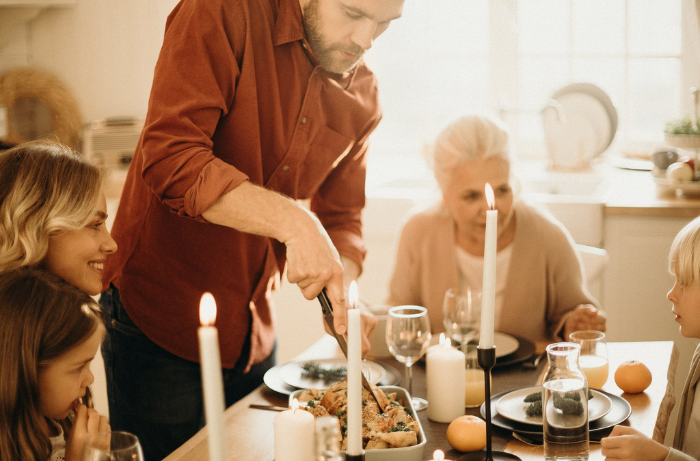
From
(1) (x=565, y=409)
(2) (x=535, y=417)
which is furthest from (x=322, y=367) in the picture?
(1) (x=565, y=409)

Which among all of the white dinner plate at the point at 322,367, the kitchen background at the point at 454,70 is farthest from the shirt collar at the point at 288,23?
the kitchen background at the point at 454,70

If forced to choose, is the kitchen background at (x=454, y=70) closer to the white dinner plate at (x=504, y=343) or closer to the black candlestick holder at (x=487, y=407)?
the white dinner plate at (x=504, y=343)

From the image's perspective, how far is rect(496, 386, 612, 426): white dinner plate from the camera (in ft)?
4.14

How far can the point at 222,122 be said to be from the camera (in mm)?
1471

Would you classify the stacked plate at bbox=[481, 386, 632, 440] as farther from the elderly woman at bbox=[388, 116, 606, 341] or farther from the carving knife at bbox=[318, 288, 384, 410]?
the elderly woman at bbox=[388, 116, 606, 341]

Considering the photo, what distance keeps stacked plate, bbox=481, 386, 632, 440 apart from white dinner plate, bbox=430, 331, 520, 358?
0.71ft

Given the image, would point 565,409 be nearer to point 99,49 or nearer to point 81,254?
point 81,254

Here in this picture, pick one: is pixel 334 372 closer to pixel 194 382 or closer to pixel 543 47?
pixel 194 382

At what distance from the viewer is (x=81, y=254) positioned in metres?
1.40

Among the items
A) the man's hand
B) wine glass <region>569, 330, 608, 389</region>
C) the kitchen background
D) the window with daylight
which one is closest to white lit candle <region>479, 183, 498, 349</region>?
wine glass <region>569, 330, 608, 389</region>

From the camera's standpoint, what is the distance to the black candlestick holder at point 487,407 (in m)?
0.97

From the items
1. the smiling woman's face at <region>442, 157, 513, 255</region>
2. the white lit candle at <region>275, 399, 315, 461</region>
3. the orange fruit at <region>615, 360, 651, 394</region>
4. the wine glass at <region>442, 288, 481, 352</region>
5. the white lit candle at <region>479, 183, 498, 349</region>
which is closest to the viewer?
the white lit candle at <region>479, 183, 498, 349</region>

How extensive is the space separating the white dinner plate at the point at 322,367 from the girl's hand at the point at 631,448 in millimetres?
474

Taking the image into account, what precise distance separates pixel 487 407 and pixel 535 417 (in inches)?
12.0
